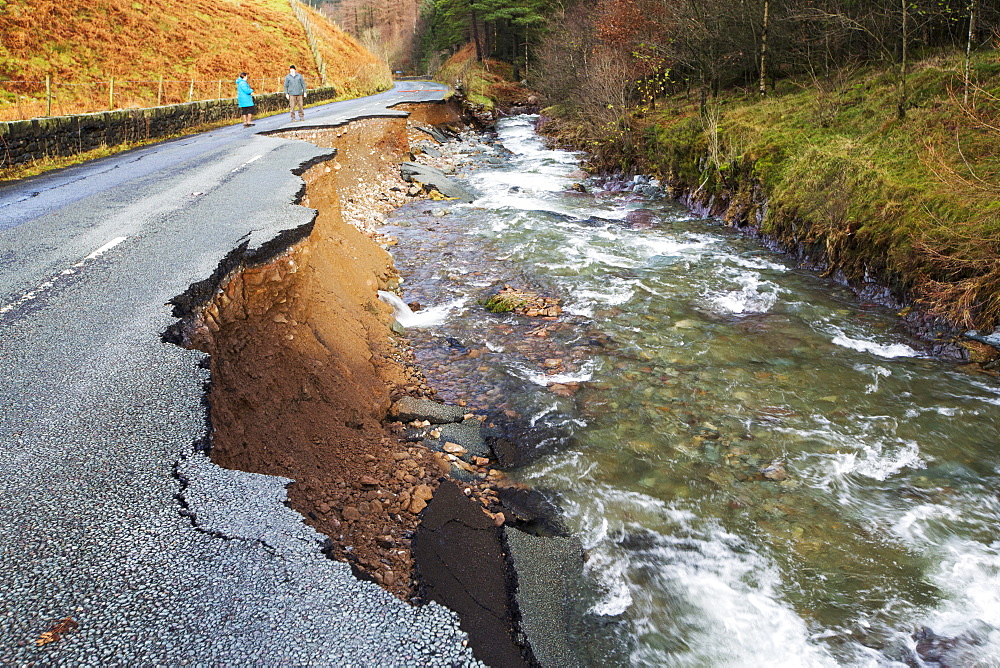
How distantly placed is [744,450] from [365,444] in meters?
3.40

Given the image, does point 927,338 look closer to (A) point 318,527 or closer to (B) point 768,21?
(A) point 318,527

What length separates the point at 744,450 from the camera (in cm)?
559

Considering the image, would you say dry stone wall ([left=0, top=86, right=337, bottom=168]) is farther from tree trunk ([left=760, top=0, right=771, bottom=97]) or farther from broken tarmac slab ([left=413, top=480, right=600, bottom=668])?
tree trunk ([left=760, top=0, right=771, bottom=97])

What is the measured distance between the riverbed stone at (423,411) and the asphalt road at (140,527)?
6.71ft

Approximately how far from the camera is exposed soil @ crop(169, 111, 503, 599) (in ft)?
12.0

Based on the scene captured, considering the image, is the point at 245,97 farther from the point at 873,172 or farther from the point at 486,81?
the point at 486,81

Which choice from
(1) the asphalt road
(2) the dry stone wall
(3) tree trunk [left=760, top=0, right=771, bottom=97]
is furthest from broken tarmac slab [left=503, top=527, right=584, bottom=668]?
(3) tree trunk [left=760, top=0, right=771, bottom=97]

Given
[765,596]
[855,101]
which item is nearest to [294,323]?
[765,596]

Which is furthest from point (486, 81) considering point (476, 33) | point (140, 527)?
point (140, 527)

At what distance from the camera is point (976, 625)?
385 centimetres

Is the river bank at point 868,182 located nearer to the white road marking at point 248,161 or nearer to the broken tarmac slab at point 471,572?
the broken tarmac slab at point 471,572

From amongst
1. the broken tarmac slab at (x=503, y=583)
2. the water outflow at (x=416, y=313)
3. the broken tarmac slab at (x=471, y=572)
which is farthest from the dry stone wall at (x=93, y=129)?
the broken tarmac slab at (x=503, y=583)

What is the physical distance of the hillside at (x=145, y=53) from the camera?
21.7 meters

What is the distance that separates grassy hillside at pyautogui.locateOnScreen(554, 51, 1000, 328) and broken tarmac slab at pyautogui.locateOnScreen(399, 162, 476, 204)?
18.1ft
